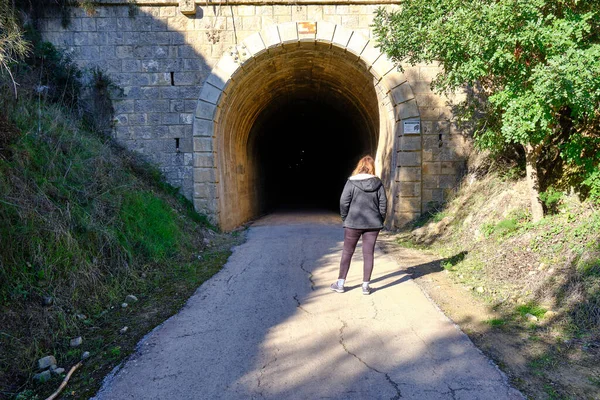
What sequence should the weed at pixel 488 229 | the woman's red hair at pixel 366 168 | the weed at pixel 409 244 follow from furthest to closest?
the weed at pixel 409 244 → the weed at pixel 488 229 → the woman's red hair at pixel 366 168

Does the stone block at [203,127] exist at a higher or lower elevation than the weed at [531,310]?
higher

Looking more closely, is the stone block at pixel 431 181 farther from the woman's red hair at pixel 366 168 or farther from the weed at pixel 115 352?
the weed at pixel 115 352

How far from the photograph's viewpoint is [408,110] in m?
9.05

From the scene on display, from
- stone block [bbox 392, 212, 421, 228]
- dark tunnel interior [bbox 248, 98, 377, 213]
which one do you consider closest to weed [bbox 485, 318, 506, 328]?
stone block [bbox 392, 212, 421, 228]

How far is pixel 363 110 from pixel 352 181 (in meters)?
7.85

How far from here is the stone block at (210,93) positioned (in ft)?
29.6

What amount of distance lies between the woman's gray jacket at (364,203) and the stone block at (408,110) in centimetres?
492

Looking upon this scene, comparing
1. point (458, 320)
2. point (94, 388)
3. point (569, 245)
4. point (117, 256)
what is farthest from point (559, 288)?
point (117, 256)

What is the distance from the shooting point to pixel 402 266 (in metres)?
5.98

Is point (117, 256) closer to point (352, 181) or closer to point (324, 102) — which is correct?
point (352, 181)

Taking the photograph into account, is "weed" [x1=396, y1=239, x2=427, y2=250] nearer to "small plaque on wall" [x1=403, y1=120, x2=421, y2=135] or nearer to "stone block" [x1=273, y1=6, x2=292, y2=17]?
"small plaque on wall" [x1=403, y1=120, x2=421, y2=135]

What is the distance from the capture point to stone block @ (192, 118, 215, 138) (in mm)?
9016

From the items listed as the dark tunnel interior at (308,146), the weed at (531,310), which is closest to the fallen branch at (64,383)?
the weed at (531,310)

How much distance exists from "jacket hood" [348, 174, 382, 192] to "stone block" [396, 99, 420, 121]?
16.1ft
